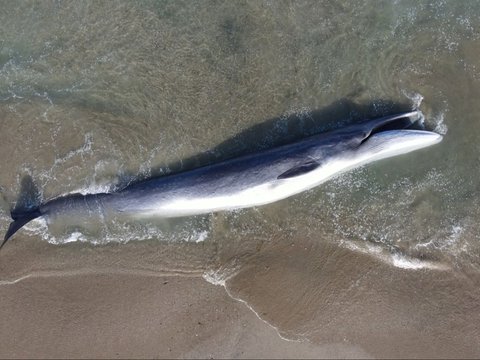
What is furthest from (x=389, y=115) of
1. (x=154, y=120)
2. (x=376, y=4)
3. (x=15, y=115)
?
(x=15, y=115)

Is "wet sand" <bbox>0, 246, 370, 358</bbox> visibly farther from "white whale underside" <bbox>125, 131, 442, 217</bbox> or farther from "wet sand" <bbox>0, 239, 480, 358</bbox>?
"white whale underside" <bbox>125, 131, 442, 217</bbox>

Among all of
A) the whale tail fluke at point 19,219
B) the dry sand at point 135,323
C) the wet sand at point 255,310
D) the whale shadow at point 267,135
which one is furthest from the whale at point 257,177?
the dry sand at point 135,323

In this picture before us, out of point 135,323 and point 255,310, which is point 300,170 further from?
point 135,323

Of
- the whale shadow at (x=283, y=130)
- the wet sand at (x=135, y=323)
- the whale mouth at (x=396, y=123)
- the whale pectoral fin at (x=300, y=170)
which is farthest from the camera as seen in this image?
the whale shadow at (x=283, y=130)

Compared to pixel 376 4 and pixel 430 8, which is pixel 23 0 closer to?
pixel 376 4

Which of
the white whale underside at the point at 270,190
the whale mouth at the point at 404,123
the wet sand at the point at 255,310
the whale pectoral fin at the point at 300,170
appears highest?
the whale mouth at the point at 404,123

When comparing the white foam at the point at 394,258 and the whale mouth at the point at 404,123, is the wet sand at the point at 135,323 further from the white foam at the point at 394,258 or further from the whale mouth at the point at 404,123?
the whale mouth at the point at 404,123

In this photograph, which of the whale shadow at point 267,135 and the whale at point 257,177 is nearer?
the whale at point 257,177
